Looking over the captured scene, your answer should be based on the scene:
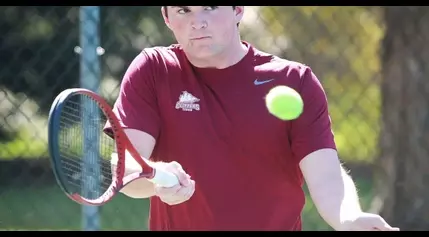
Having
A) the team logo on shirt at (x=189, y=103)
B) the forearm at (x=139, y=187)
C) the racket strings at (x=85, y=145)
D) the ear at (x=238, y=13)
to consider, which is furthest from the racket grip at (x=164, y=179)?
the racket strings at (x=85, y=145)

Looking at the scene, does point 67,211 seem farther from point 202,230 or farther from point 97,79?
point 202,230

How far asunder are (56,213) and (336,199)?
2481 millimetres

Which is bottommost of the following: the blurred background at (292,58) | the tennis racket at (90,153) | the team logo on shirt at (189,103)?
the blurred background at (292,58)

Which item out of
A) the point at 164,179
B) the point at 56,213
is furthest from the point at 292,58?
the point at 164,179

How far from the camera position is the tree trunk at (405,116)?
424 cm

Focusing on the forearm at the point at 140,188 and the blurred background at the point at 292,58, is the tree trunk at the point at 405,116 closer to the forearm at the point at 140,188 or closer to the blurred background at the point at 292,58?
the blurred background at the point at 292,58

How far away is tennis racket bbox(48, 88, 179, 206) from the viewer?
2039 mm

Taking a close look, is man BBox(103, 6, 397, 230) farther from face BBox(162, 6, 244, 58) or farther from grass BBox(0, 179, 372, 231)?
grass BBox(0, 179, 372, 231)

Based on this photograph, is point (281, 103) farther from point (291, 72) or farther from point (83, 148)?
point (83, 148)

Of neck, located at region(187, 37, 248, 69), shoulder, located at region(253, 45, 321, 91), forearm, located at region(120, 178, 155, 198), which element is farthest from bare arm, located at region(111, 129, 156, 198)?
shoulder, located at region(253, 45, 321, 91)

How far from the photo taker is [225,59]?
2389mm

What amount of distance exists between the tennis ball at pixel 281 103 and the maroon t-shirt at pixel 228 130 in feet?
0.04

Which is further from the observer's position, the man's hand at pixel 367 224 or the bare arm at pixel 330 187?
the bare arm at pixel 330 187

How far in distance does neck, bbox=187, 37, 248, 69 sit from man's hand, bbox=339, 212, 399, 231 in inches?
19.9
